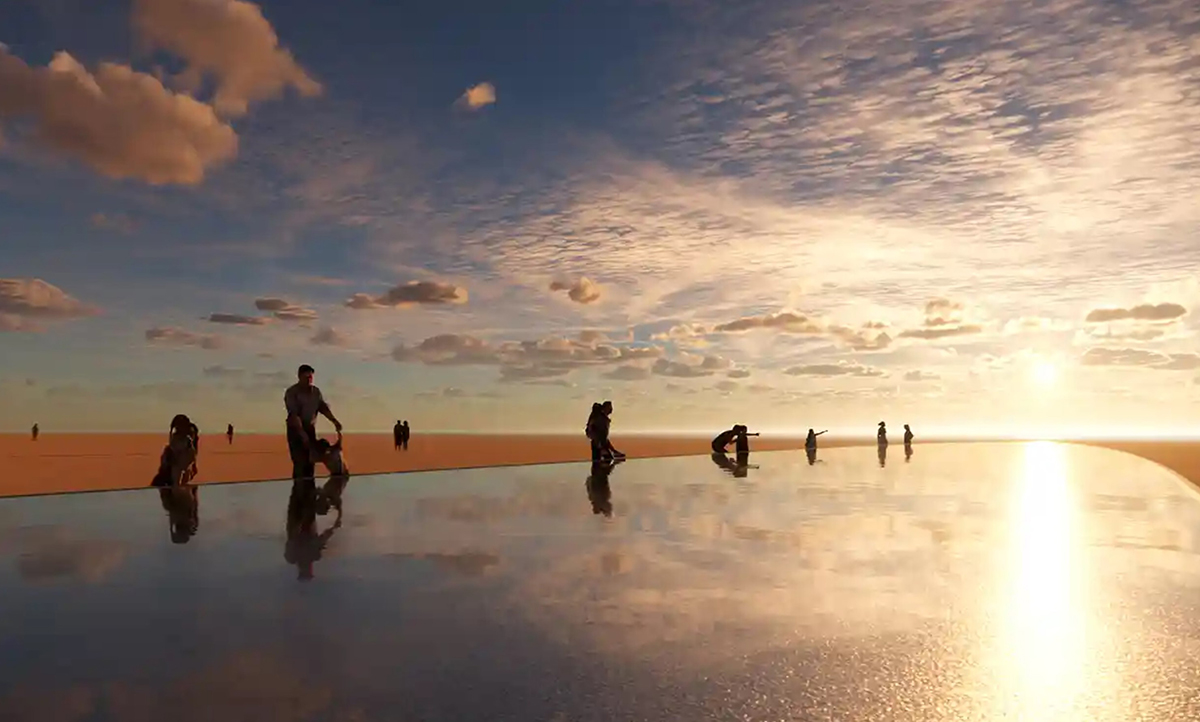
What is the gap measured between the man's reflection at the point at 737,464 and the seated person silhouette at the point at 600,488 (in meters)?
3.66

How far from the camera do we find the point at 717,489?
60.0ft

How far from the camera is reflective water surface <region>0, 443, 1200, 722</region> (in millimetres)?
4496

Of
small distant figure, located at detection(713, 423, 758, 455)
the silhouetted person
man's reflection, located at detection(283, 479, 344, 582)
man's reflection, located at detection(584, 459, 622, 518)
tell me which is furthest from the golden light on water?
small distant figure, located at detection(713, 423, 758, 455)

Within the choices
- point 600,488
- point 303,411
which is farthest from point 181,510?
point 600,488

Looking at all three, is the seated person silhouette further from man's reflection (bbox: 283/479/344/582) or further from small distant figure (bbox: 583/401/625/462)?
man's reflection (bbox: 283/479/344/582)

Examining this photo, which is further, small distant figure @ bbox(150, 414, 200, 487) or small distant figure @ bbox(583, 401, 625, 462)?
small distant figure @ bbox(583, 401, 625, 462)

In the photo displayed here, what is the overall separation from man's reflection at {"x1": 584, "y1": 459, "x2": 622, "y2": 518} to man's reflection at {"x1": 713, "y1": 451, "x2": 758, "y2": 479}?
12.0 ft

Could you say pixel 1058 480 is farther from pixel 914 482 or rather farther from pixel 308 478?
pixel 308 478

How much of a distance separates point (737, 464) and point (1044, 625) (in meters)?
23.6

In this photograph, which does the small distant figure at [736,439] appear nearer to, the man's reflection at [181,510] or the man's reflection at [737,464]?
the man's reflection at [737,464]

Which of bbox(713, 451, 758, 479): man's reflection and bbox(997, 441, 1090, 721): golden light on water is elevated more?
bbox(713, 451, 758, 479): man's reflection

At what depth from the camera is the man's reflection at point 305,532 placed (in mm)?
8684

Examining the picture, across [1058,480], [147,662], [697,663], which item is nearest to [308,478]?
[147,662]

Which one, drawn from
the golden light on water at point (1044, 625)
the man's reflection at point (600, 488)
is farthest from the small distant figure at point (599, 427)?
the golden light on water at point (1044, 625)
